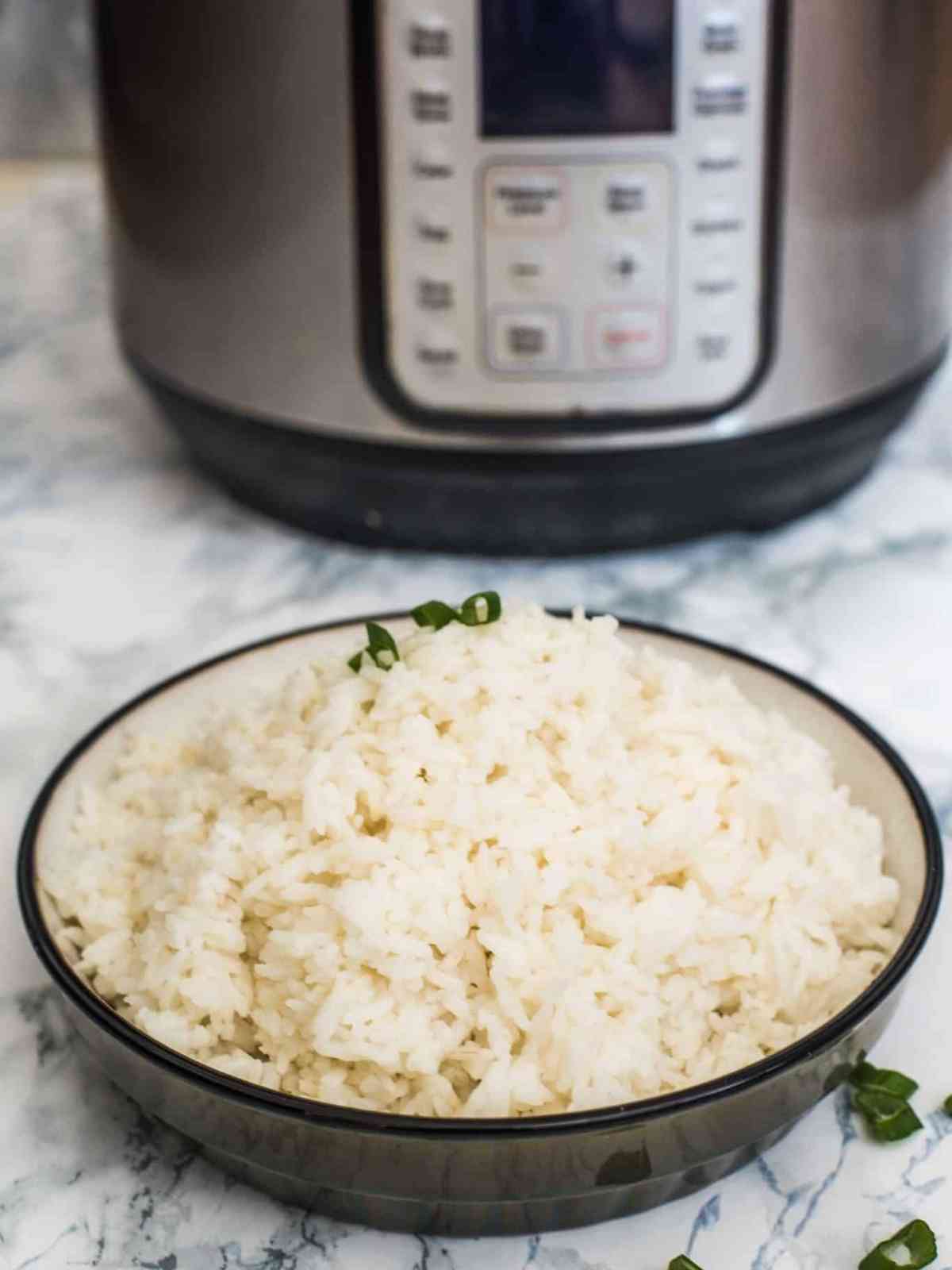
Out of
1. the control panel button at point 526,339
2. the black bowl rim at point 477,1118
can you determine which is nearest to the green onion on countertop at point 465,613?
the black bowl rim at point 477,1118

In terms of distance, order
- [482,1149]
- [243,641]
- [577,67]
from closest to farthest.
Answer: [482,1149], [577,67], [243,641]

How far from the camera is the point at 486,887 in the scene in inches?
20.2

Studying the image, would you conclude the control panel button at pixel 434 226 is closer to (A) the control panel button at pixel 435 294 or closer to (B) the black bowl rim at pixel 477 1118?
(A) the control panel button at pixel 435 294

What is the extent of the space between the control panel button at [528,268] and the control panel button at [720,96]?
0.11 meters

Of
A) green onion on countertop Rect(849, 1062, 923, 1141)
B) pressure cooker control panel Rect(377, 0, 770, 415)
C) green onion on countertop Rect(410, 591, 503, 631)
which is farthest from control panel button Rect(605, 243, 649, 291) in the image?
green onion on countertop Rect(849, 1062, 923, 1141)

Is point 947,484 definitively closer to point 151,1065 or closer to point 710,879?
point 710,879

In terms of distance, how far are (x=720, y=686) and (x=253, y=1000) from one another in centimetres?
21

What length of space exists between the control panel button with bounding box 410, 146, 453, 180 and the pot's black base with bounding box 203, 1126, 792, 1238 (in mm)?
505

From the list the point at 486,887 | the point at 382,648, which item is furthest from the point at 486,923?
the point at 382,648

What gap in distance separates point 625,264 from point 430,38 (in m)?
0.15

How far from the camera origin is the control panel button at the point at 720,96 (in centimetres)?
82

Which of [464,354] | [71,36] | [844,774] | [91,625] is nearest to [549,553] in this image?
[464,354]

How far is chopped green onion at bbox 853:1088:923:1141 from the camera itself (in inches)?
21.7

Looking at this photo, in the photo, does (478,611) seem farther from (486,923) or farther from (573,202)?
(573,202)
